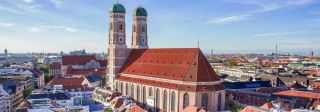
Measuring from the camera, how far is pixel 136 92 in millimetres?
90312

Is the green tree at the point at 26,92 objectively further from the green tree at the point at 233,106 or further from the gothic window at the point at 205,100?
the green tree at the point at 233,106

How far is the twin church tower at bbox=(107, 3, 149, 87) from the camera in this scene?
101 metres

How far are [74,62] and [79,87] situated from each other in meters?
61.2

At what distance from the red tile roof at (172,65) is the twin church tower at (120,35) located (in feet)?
9.75

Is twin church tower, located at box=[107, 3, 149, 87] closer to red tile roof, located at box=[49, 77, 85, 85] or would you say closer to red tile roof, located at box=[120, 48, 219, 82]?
red tile roof, located at box=[120, 48, 219, 82]

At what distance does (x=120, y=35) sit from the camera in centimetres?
10150

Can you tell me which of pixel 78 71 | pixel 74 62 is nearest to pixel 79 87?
pixel 78 71

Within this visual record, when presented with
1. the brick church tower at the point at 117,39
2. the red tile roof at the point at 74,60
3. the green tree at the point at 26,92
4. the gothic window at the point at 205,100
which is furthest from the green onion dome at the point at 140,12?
the red tile roof at the point at 74,60

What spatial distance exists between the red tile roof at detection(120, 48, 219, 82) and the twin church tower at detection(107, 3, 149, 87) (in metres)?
2.97

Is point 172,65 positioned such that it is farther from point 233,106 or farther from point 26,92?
point 26,92

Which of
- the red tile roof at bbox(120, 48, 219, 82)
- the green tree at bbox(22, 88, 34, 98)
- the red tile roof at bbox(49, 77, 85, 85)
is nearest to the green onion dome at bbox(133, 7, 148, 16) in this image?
the red tile roof at bbox(120, 48, 219, 82)

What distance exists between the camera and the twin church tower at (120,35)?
101000 millimetres

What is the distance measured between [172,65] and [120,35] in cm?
2546

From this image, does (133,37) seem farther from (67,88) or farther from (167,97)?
(167,97)
